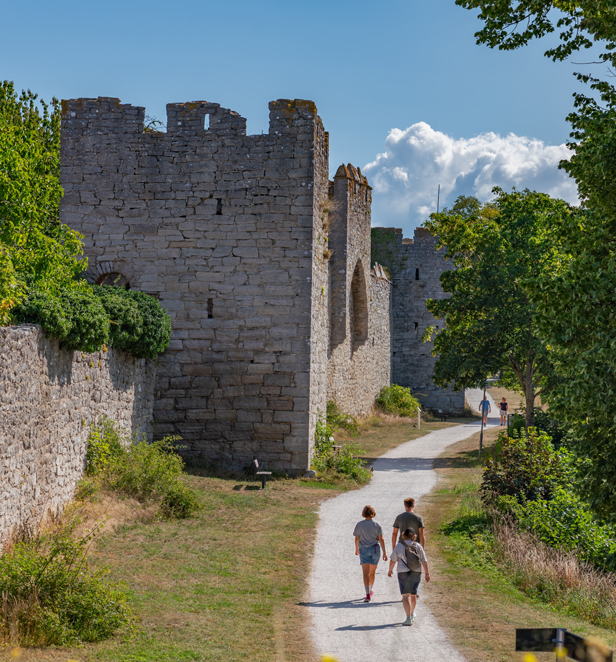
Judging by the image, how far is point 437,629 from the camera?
6.40m

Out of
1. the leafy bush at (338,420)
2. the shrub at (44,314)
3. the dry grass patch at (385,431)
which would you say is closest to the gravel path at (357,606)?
the shrub at (44,314)

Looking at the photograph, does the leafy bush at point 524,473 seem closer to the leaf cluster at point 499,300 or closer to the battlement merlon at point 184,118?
the leaf cluster at point 499,300

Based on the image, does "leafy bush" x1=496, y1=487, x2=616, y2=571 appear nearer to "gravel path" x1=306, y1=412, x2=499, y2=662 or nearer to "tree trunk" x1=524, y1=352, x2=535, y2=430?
"gravel path" x1=306, y1=412, x2=499, y2=662

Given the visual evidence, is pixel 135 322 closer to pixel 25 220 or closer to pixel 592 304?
pixel 25 220

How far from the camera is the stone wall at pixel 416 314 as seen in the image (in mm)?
30609

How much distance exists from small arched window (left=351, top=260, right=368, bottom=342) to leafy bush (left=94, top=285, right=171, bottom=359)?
454 inches

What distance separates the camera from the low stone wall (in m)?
7.24

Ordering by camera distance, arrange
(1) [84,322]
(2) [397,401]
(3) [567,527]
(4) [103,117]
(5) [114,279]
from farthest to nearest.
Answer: (2) [397,401]
(5) [114,279]
(4) [103,117]
(3) [567,527]
(1) [84,322]

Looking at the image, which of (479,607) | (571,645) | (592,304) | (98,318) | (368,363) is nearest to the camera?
(571,645)

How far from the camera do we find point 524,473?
11.6 m

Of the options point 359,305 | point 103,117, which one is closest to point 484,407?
point 359,305

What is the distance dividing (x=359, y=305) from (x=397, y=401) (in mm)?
5963

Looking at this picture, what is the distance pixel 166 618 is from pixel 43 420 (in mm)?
3188

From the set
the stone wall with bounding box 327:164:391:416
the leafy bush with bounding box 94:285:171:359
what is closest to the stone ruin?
the leafy bush with bounding box 94:285:171:359
